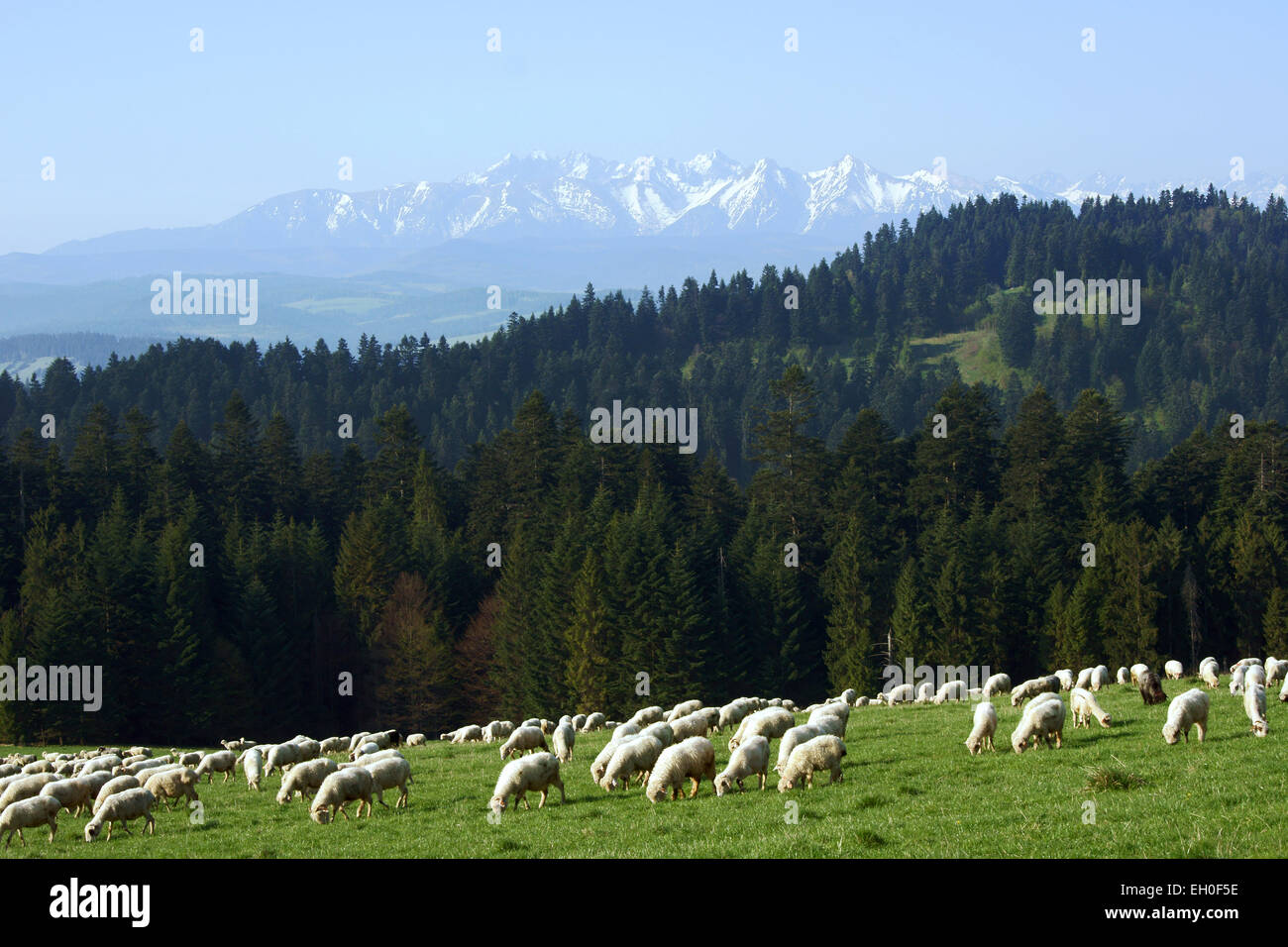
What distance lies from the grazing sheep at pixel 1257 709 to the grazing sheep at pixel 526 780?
12478mm

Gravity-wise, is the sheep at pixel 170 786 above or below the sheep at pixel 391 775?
below

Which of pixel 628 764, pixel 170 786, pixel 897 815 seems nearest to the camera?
pixel 897 815

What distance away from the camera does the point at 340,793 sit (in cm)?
2342

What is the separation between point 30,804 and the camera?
2377 centimetres

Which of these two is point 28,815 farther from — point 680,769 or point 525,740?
point 525,740

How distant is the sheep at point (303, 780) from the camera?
2616 centimetres

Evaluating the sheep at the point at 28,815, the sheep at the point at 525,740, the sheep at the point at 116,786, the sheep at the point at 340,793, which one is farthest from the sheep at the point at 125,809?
the sheep at the point at 525,740

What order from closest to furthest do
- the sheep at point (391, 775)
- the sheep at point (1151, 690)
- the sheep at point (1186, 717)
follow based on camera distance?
the sheep at point (1186, 717) < the sheep at point (391, 775) < the sheep at point (1151, 690)

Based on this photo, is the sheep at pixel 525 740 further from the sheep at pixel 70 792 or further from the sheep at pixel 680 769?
the sheep at pixel 680 769

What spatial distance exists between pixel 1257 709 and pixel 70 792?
907 inches

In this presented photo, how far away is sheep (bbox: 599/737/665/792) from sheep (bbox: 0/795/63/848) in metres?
10.3

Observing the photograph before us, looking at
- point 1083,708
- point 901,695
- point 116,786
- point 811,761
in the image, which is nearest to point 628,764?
point 811,761

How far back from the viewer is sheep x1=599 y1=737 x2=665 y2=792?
24.0 metres
